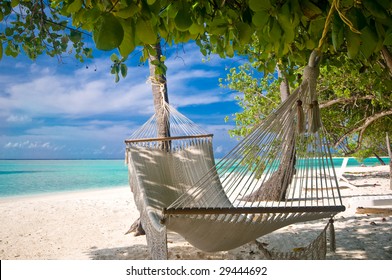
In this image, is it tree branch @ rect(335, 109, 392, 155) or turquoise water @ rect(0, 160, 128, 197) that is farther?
turquoise water @ rect(0, 160, 128, 197)

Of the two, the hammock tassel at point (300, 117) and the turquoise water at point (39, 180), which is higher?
the hammock tassel at point (300, 117)

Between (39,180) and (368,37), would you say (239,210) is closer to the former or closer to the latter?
(368,37)

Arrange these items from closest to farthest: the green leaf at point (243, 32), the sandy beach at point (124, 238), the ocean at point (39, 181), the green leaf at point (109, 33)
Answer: the green leaf at point (109, 33), the green leaf at point (243, 32), the sandy beach at point (124, 238), the ocean at point (39, 181)

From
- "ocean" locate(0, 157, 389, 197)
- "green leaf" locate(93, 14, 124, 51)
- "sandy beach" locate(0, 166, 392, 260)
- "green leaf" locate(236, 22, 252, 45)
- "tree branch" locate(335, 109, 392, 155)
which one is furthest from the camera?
"ocean" locate(0, 157, 389, 197)

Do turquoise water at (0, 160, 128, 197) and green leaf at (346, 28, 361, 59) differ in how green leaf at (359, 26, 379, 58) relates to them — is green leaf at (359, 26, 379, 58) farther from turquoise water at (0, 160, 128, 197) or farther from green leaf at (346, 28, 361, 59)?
turquoise water at (0, 160, 128, 197)

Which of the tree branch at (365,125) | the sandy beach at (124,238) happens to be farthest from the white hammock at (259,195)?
the tree branch at (365,125)

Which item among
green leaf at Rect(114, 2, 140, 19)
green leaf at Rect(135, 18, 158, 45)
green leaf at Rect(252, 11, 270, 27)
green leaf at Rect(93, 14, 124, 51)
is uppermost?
green leaf at Rect(252, 11, 270, 27)

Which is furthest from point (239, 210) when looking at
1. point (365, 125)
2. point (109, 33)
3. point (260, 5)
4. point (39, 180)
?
point (39, 180)

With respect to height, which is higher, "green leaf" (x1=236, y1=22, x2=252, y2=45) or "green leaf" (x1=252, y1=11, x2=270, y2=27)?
"green leaf" (x1=236, y1=22, x2=252, y2=45)

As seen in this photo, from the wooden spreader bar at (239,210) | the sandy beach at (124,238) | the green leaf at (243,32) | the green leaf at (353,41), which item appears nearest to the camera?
the green leaf at (353,41)

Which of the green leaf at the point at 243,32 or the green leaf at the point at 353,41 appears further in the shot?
the green leaf at the point at 243,32

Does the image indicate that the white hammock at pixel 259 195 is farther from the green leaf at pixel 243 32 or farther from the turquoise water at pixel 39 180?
the turquoise water at pixel 39 180

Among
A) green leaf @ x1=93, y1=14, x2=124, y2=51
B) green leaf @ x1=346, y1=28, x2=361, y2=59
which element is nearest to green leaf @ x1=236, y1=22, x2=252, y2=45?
green leaf @ x1=346, y1=28, x2=361, y2=59
